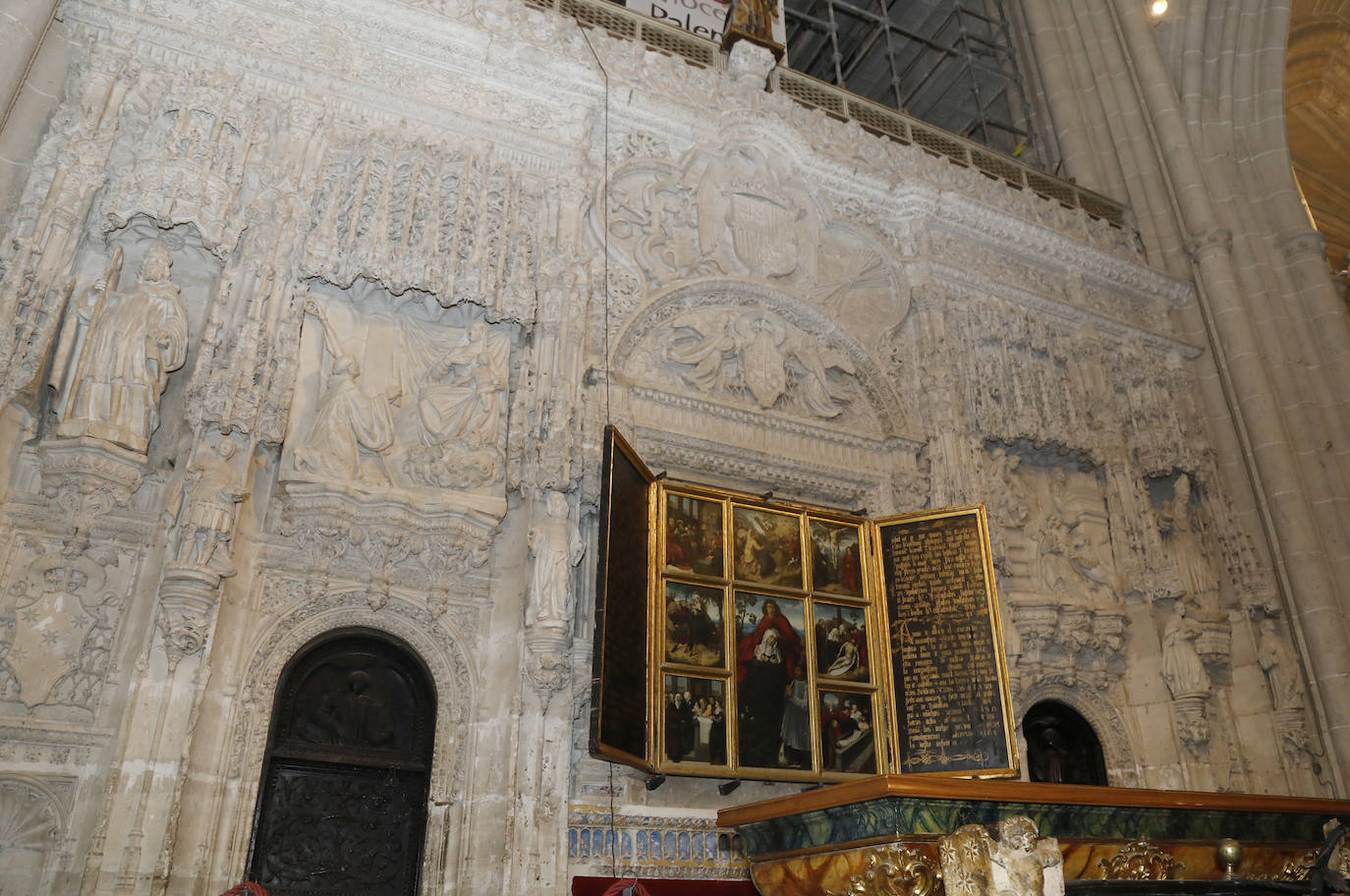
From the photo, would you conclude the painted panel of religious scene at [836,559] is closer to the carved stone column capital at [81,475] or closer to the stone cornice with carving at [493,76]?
the stone cornice with carving at [493,76]

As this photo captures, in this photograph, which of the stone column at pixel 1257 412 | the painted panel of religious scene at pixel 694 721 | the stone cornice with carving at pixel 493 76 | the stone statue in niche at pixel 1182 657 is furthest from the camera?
the stone column at pixel 1257 412

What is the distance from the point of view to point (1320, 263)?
43.0 ft

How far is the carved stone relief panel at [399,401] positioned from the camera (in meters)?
7.39

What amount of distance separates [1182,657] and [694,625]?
5.41m

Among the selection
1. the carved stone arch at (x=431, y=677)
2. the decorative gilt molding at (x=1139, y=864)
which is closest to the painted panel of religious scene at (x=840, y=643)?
the carved stone arch at (x=431, y=677)

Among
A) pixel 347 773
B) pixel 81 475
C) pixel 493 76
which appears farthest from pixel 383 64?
pixel 347 773

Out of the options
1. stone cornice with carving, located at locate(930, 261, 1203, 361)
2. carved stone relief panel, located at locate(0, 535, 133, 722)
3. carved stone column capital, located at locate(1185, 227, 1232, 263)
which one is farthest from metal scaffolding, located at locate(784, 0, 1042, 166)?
carved stone relief panel, located at locate(0, 535, 133, 722)

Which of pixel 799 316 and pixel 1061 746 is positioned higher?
pixel 799 316

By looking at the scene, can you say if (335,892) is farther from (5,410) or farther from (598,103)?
(598,103)

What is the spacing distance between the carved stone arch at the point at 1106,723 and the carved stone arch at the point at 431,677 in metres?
5.50

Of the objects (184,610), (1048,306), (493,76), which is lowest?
(184,610)

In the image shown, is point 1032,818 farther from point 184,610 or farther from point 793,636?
point 184,610

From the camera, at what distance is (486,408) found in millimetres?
7988

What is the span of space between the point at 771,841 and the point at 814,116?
27.1ft
